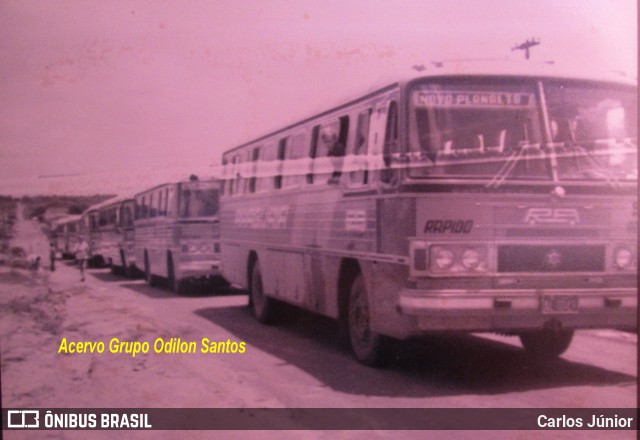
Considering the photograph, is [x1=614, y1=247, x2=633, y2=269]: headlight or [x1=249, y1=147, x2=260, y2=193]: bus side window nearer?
[x1=614, y1=247, x2=633, y2=269]: headlight

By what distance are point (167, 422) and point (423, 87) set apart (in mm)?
3391

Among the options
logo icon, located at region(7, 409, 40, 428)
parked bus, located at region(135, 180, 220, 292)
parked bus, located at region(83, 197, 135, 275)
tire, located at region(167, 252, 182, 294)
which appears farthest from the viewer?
parked bus, located at region(83, 197, 135, 275)

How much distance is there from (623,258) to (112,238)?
1954 cm

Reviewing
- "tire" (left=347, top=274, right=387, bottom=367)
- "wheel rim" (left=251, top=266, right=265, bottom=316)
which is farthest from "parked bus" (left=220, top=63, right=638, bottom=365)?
"wheel rim" (left=251, top=266, right=265, bottom=316)

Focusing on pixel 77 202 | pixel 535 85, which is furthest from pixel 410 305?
pixel 77 202

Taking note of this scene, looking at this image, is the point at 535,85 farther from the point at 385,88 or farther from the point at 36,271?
the point at 36,271

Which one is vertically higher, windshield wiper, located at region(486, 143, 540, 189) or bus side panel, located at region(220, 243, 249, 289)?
windshield wiper, located at region(486, 143, 540, 189)

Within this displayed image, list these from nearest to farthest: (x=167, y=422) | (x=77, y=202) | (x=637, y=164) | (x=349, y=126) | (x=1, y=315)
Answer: (x=167, y=422)
(x=1, y=315)
(x=637, y=164)
(x=77, y=202)
(x=349, y=126)

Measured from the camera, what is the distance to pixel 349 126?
7938 millimetres

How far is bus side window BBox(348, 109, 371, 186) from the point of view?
749 centimetres

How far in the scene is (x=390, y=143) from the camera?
6938 millimetres

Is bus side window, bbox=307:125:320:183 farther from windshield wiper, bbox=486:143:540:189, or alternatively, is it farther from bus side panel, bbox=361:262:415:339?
windshield wiper, bbox=486:143:540:189

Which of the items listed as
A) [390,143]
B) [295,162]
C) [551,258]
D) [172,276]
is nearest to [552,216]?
[551,258]

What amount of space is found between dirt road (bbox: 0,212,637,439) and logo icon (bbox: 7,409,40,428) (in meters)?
0.07
